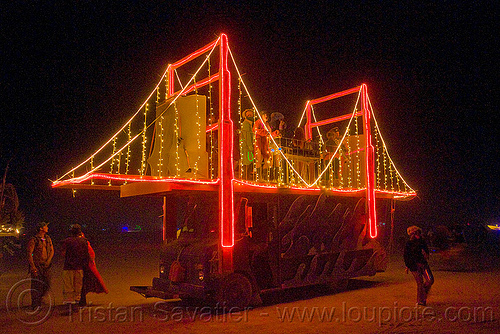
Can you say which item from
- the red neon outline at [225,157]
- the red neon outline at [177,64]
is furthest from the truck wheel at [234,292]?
the red neon outline at [177,64]

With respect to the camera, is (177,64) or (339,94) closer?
(177,64)

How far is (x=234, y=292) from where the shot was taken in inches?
321

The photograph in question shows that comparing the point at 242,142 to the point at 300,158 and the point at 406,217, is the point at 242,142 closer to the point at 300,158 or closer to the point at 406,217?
the point at 300,158

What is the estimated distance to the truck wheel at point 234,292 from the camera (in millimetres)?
7984

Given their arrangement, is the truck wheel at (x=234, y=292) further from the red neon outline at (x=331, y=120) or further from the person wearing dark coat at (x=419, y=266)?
the red neon outline at (x=331, y=120)

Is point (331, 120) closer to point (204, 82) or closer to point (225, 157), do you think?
point (204, 82)

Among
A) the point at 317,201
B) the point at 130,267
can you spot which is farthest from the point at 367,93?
the point at 130,267

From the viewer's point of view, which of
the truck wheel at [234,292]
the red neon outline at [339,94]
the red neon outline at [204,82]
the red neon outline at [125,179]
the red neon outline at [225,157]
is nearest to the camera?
the red neon outline at [125,179]

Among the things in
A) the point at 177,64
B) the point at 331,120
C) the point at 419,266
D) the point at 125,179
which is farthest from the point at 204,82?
the point at 419,266

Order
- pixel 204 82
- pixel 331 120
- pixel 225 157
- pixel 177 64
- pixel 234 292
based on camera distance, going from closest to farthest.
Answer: pixel 234 292, pixel 225 157, pixel 204 82, pixel 177 64, pixel 331 120

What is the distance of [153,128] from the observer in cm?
938

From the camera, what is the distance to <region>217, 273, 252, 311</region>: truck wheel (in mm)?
7984

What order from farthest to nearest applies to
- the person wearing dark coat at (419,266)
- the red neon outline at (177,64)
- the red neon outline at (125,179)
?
the red neon outline at (177,64), the person wearing dark coat at (419,266), the red neon outline at (125,179)

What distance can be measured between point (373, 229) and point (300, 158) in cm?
277
